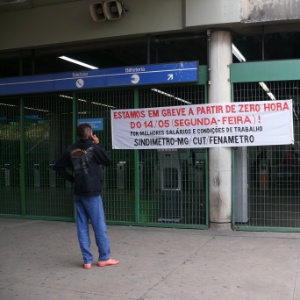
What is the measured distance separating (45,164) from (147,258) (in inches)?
169

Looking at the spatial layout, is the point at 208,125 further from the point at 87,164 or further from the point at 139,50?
the point at 139,50

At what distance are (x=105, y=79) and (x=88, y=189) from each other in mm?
3504

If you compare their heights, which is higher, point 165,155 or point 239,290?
point 165,155

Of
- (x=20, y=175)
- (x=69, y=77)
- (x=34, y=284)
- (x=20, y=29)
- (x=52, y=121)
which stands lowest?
(x=34, y=284)

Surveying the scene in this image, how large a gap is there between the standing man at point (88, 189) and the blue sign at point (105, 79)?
2.77m

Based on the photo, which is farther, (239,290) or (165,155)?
(165,155)

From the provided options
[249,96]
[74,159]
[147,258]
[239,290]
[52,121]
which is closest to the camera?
[239,290]

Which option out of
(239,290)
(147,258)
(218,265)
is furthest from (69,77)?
(239,290)

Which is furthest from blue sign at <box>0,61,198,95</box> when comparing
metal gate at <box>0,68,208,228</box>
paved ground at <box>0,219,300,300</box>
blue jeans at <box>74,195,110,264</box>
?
blue jeans at <box>74,195,110,264</box>

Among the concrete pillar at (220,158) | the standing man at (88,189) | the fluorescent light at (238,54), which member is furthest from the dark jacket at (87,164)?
the fluorescent light at (238,54)

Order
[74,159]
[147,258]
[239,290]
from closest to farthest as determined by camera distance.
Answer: [239,290]
[74,159]
[147,258]

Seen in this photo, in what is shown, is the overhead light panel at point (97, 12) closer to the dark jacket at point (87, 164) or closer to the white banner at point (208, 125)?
the white banner at point (208, 125)

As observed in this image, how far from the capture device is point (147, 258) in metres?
6.12

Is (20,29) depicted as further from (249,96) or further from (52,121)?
(249,96)
